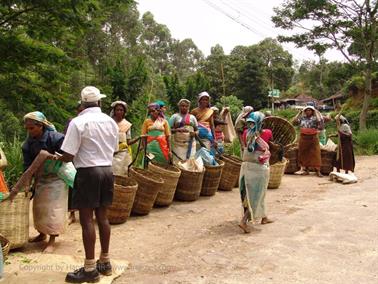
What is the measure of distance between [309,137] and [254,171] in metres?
4.87

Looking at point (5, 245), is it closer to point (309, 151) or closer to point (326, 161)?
point (309, 151)

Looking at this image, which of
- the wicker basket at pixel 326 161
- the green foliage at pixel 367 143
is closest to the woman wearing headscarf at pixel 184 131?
the wicker basket at pixel 326 161

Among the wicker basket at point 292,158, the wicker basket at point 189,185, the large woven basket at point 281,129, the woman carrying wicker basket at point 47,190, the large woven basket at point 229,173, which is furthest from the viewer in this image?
the wicker basket at point 292,158

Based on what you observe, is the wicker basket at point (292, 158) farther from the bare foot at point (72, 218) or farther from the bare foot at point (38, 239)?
the bare foot at point (38, 239)

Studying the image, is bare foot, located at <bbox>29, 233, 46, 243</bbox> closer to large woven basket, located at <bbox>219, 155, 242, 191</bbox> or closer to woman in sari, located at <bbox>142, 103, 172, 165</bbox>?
woman in sari, located at <bbox>142, 103, 172, 165</bbox>

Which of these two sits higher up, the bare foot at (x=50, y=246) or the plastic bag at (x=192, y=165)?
the plastic bag at (x=192, y=165)

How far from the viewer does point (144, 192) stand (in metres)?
6.03

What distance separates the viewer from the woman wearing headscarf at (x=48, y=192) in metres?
4.51

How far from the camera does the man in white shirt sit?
3.65m

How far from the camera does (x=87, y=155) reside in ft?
12.1

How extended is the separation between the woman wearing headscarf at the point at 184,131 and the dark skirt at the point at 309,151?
12.0ft

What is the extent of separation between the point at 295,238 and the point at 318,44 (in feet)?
52.8

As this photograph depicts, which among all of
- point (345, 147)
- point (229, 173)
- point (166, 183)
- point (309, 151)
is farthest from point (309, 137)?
point (166, 183)

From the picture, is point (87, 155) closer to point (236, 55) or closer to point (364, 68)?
point (364, 68)
